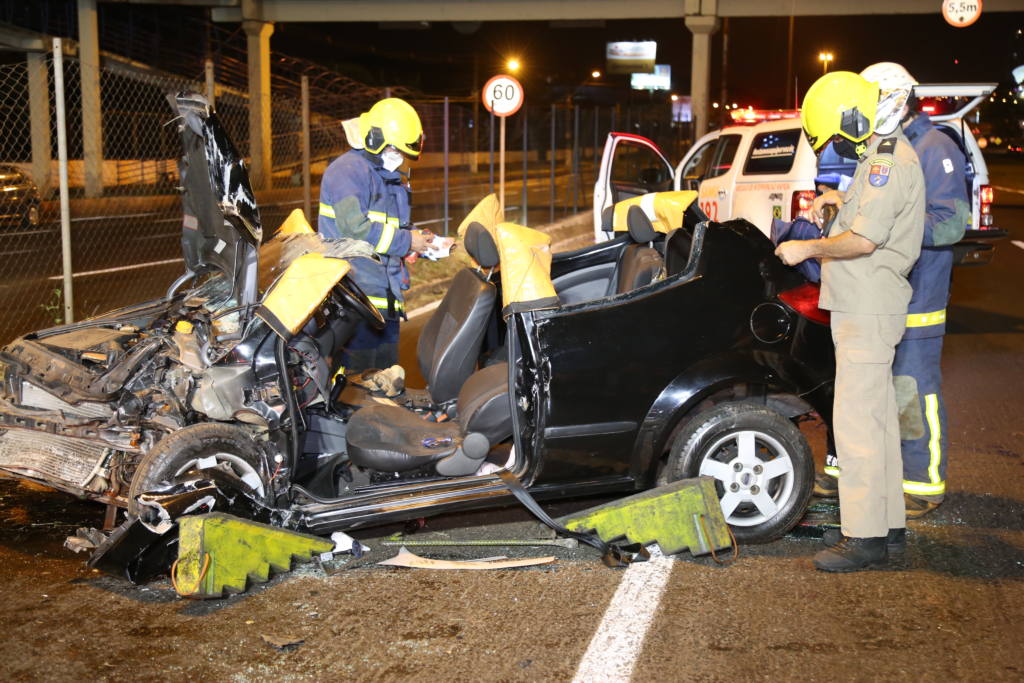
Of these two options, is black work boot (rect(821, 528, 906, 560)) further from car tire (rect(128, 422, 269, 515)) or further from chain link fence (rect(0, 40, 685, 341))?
chain link fence (rect(0, 40, 685, 341))

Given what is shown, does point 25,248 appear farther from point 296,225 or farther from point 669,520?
point 669,520

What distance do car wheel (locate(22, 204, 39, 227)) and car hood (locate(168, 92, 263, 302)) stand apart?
11432 millimetres

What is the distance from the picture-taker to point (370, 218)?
6.36m

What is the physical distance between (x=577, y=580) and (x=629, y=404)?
77cm

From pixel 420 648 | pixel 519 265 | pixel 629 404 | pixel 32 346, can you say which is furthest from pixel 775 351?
pixel 32 346

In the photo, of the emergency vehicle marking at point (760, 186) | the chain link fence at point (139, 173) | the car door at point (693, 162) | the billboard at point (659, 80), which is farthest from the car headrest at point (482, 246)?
the billboard at point (659, 80)

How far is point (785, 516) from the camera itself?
188 inches

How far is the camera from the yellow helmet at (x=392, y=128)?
6.19 metres

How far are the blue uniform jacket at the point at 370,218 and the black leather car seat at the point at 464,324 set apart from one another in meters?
0.94

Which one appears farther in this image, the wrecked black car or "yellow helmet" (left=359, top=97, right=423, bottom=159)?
"yellow helmet" (left=359, top=97, right=423, bottom=159)

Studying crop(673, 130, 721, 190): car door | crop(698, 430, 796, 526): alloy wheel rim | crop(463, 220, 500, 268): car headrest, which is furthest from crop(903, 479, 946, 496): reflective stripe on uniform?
crop(673, 130, 721, 190): car door

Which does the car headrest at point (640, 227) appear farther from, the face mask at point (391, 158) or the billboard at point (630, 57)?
the billboard at point (630, 57)

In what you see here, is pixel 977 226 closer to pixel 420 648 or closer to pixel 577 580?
pixel 577 580

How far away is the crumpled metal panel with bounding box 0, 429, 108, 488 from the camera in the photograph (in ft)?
14.7
